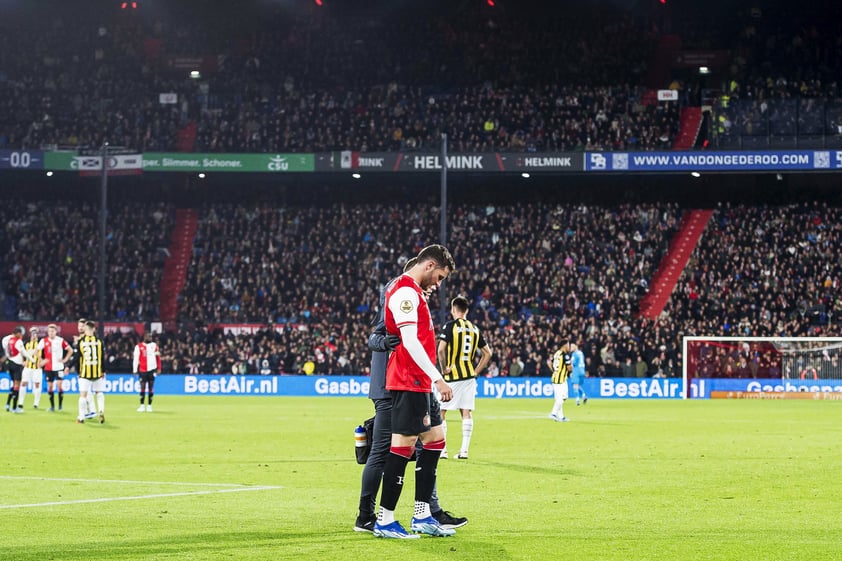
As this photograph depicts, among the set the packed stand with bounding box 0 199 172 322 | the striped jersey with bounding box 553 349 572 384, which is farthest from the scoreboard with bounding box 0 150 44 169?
the striped jersey with bounding box 553 349 572 384

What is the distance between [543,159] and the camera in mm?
55188

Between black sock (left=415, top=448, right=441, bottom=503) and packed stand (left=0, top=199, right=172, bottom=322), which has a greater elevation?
packed stand (left=0, top=199, right=172, bottom=322)

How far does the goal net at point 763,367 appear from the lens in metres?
45.3

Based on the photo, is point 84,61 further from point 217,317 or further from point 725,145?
point 725,145

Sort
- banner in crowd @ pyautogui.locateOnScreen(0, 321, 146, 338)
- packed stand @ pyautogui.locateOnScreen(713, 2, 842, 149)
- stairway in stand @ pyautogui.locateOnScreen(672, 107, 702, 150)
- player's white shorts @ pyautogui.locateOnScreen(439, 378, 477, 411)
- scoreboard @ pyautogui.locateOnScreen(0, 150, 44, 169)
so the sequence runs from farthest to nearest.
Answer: stairway in stand @ pyautogui.locateOnScreen(672, 107, 702, 150) < scoreboard @ pyautogui.locateOnScreen(0, 150, 44, 169) < packed stand @ pyautogui.locateOnScreen(713, 2, 842, 149) < banner in crowd @ pyautogui.locateOnScreen(0, 321, 146, 338) < player's white shorts @ pyautogui.locateOnScreen(439, 378, 477, 411)

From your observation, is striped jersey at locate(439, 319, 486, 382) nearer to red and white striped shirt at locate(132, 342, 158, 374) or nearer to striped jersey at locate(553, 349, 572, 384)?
striped jersey at locate(553, 349, 572, 384)

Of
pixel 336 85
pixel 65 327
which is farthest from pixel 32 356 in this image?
pixel 336 85

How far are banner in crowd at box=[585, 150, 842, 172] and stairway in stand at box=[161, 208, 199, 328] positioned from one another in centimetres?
1841

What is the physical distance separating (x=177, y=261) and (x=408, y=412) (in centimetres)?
4926

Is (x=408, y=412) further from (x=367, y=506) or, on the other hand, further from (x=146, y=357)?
(x=146, y=357)

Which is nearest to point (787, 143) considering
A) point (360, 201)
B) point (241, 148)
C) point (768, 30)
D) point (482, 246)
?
point (768, 30)

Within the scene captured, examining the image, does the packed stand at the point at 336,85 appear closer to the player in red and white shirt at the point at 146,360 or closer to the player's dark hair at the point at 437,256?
the player in red and white shirt at the point at 146,360

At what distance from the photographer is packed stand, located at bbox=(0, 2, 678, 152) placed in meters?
58.2

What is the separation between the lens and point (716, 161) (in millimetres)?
53938
